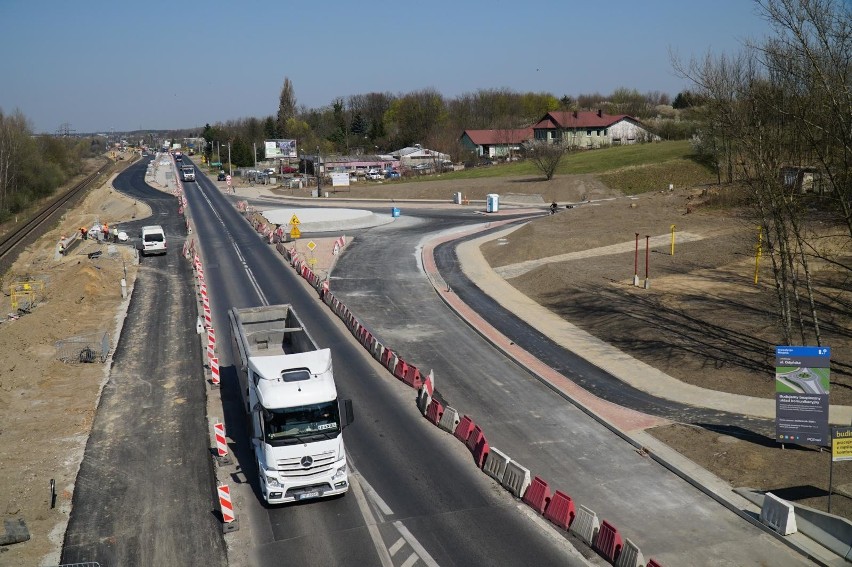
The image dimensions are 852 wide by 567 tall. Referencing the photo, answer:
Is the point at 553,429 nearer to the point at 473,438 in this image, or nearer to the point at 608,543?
the point at 473,438

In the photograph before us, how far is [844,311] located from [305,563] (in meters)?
25.0

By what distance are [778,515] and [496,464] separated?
6375 millimetres

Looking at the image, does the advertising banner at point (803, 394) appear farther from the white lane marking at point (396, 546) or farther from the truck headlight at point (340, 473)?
the truck headlight at point (340, 473)

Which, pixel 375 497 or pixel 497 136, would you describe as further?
pixel 497 136

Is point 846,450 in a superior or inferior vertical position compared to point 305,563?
superior

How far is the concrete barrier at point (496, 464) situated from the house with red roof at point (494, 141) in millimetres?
119632

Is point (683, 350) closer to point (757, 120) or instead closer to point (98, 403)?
point (757, 120)

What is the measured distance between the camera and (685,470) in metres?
19.7

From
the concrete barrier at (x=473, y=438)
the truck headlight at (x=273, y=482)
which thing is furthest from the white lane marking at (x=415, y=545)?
the concrete barrier at (x=473, y=438)

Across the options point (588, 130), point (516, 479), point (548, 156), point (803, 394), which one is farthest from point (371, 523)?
point (588, 130)

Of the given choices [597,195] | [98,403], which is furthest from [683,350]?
[597,195]

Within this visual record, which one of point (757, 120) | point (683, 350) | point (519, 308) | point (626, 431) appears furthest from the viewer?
point (519, 308)

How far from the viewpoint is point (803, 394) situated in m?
19.6

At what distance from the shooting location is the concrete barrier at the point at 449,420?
73.6 feet
